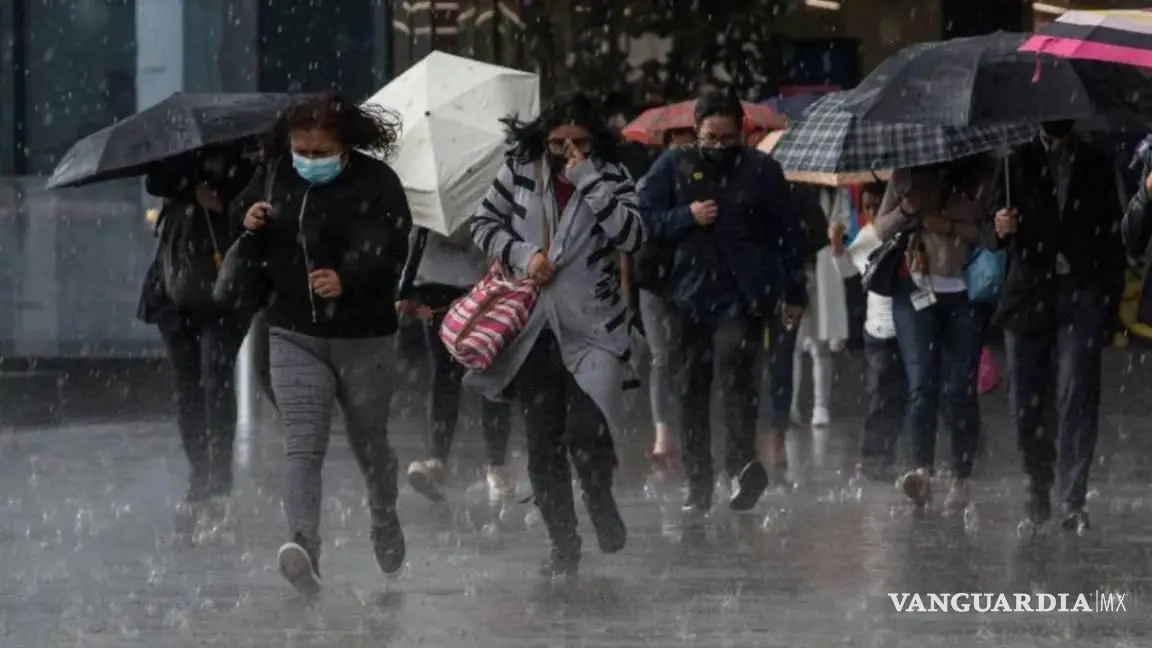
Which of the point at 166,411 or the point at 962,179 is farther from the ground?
the point at 962,179

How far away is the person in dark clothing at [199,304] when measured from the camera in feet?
37.8

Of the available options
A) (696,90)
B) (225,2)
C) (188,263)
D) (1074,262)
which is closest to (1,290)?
(225,2)

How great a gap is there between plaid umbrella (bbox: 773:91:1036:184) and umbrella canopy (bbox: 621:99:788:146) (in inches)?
77.6

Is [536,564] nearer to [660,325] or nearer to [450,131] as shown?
[450,131]

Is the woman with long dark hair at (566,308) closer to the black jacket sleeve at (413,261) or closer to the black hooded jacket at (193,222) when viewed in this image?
the black hooded jacket at (193,222)

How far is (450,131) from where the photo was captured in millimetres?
12117

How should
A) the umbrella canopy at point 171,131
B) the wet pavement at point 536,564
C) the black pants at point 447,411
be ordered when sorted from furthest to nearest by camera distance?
the black pants at point 447,411
the umbrella canopy at point 171,131
the wet pavement at point 536,564

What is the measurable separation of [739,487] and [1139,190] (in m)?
2.24

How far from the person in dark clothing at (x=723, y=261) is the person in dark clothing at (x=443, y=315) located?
0.91 metres

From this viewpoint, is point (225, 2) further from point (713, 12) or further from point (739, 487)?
point (739, 487)

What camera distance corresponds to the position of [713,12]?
20.8 m

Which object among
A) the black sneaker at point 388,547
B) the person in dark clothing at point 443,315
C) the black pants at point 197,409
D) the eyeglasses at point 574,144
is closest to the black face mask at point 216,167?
the black pants at point 197,409
